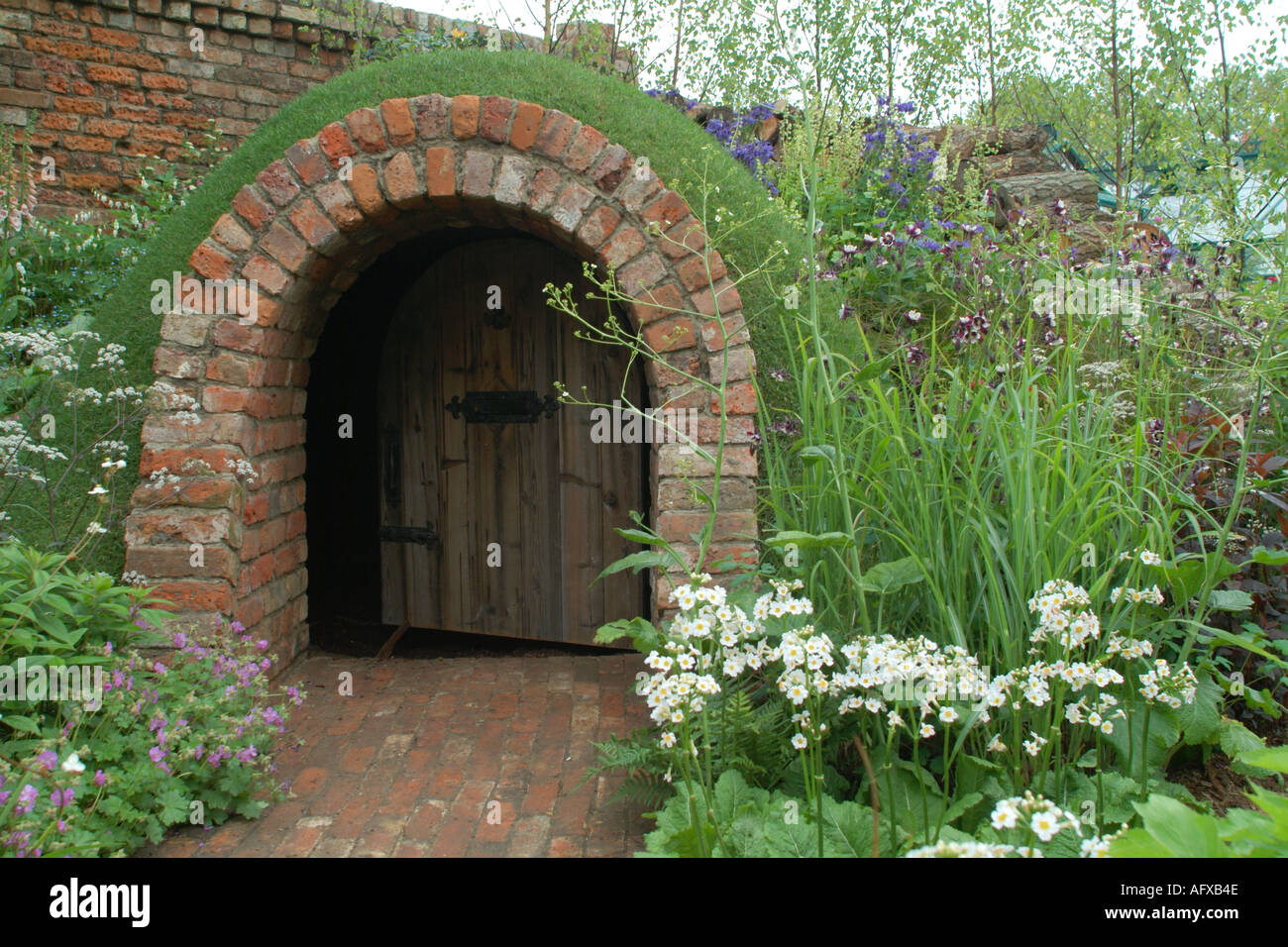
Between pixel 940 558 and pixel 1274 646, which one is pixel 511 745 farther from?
pixel 1274 646

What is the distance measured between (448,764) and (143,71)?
19.3 feet

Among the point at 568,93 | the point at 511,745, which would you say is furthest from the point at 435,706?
the point at 568,93

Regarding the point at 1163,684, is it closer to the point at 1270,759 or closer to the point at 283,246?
the point at 1270,759

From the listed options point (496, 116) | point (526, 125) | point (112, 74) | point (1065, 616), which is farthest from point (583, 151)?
point (112, 74)

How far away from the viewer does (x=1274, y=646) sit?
2.79 m

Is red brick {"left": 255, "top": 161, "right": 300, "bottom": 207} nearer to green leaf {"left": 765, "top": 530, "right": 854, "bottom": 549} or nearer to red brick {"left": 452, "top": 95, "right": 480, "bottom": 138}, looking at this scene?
red brick {"left": 452, "top": 95, "right": 480, "bottom": 138}

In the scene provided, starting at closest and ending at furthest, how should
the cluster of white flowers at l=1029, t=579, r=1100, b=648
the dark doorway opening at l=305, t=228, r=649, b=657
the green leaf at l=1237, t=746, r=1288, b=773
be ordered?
1. the green leaf at l=1237, t=746, r=1288, b=773
2. the cluster of white flowers at l=1029, t=579, r=1100, b=648
3. the dark doorway opening at l=305, t=228, r=649, b=657

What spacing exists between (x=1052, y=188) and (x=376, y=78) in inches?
178

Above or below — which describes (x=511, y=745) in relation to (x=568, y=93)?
below

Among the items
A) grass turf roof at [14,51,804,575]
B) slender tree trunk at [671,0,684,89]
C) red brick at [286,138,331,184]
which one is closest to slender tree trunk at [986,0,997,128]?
slender tree trunk at [671,0,684,89]

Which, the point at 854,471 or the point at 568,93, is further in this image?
the point at 568,93

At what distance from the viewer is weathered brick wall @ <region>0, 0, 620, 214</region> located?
20.3 feet

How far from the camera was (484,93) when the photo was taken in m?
3.73

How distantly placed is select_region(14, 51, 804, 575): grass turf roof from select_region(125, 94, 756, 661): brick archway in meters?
0.27
